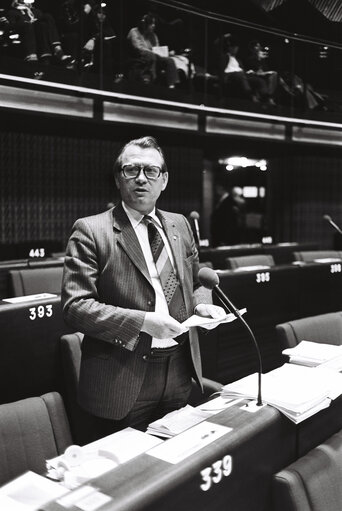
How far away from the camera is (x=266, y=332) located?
4.52m

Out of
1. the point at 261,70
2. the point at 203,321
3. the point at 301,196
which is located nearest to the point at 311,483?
the point at 203,321

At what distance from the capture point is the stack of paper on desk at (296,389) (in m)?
1.43

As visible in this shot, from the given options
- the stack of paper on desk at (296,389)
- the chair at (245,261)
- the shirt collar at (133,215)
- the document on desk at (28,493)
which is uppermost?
the shirt collar at (133,215)

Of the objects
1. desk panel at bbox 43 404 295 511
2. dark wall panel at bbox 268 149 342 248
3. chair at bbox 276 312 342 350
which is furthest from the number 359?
dark wall panel at bbox 268 149 342 248

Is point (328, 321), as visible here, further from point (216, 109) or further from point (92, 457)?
point (216, 109)

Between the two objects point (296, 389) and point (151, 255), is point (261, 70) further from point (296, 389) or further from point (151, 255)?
point (296, 389)

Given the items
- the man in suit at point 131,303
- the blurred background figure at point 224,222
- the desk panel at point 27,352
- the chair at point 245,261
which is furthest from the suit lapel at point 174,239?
the blurred background figure at point 224,222

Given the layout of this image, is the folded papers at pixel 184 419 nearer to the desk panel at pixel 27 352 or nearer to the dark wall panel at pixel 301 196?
the desk panel at pixel 27 352

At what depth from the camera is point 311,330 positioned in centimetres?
277

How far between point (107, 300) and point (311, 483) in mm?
774

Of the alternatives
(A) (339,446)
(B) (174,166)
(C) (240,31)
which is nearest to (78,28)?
(B) (174,166)

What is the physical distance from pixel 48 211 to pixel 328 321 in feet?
17.3

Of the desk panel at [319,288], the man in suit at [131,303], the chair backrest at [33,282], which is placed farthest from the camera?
the desk panel at [319,288]

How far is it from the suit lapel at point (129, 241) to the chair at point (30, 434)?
558 millimetres
